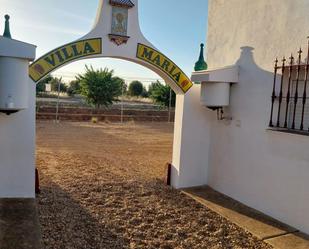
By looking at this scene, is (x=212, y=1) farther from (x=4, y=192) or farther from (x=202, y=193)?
(x=4, y=192)

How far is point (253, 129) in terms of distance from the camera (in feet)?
17.6

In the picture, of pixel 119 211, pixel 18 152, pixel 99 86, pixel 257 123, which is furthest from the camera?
pixel 99 86

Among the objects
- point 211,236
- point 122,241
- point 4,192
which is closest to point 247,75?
point 211,236

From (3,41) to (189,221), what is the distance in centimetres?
373

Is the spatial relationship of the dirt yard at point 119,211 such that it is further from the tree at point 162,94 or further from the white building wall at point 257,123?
the tree at point 162,94

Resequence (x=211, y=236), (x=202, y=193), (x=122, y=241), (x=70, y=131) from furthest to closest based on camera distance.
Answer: (x=70, y=131) → (x=202, y=193) → (x=211, y=236) → (x=122, y=241)

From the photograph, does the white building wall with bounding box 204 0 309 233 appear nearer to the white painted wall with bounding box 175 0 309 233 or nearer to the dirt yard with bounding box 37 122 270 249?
the white painted wall with bounding box 175 0 309 233

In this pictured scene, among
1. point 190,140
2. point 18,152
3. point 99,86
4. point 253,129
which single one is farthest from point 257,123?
point 99,86

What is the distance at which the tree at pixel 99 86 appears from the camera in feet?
72.1

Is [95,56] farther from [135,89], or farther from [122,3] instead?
[135,89]

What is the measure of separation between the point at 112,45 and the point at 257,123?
280 cm

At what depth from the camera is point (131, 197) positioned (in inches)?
221

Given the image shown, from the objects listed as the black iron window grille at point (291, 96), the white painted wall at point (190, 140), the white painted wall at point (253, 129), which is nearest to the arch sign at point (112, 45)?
the white painted wall at point (190, 140)

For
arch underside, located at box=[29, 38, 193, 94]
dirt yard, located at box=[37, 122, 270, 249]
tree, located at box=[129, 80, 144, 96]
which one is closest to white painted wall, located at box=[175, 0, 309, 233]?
arch underside, located at box=[29, 38, 193, 94]
